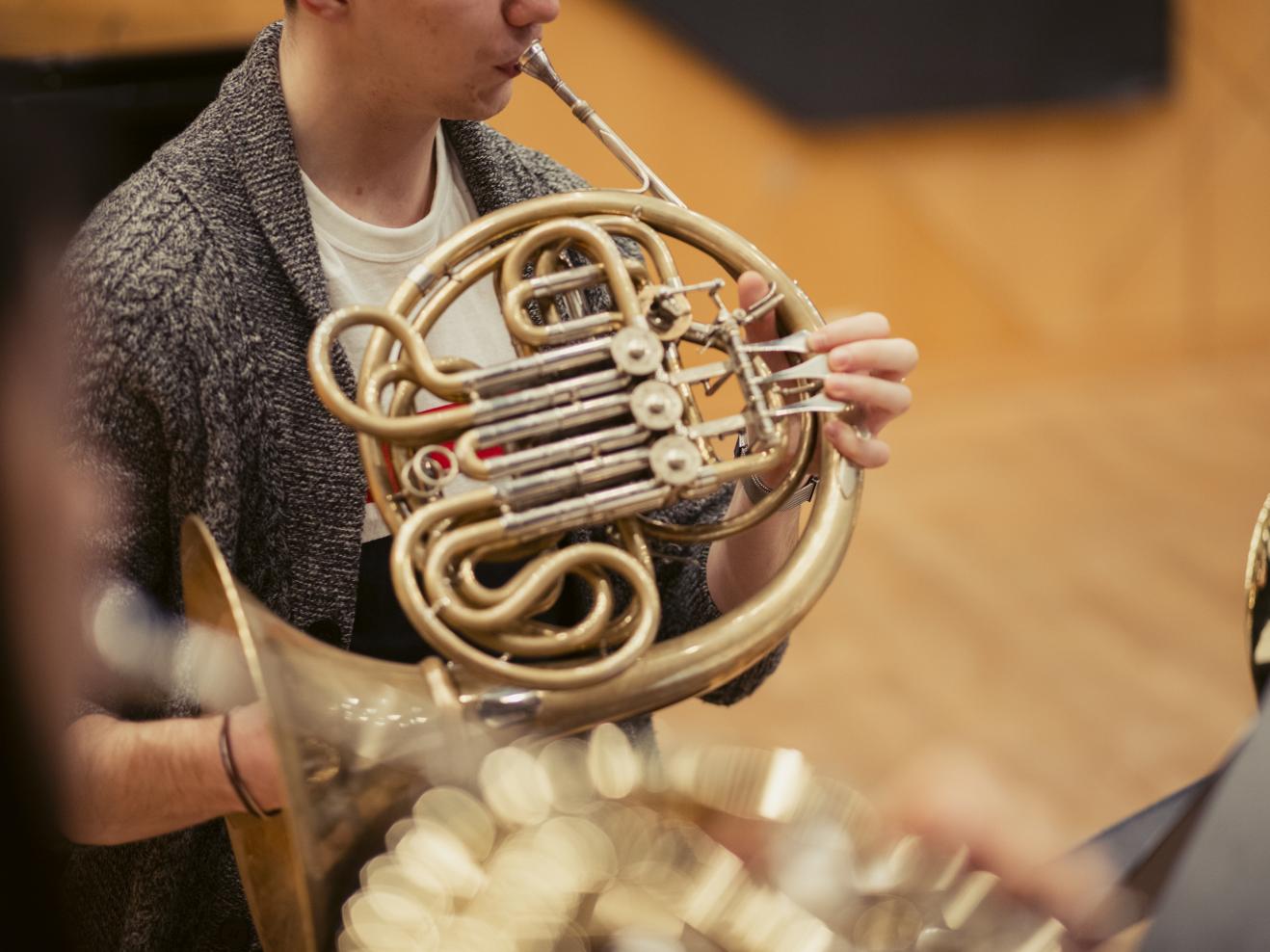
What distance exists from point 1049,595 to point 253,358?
1.94 metres

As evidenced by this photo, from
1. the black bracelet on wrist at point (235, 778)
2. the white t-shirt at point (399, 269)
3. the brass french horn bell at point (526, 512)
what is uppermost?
the white t-shirt at point (399, 269)

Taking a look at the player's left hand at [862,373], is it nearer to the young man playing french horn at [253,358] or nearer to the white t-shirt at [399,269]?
the young man playing french horn at [253,358]

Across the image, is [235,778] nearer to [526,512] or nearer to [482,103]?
[526,512]

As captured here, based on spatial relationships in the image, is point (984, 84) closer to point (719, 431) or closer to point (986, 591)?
point (986, 591)

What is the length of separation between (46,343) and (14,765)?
15 centimetres

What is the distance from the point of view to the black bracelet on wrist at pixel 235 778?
801mm

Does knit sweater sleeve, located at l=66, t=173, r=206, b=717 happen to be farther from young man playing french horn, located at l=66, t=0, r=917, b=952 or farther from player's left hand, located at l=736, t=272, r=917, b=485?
player's left hand, located at l=736, t=272, r=917, b=485

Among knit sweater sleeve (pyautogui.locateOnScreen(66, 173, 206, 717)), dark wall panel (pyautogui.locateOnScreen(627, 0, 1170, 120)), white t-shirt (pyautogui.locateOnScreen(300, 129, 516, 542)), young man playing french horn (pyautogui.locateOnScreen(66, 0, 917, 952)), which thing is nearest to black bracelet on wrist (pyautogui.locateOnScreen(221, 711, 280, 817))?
young man playing french horn (pyautogui.locateOnScreen(66, 0, 917, 952))

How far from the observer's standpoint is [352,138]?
38.3 inches

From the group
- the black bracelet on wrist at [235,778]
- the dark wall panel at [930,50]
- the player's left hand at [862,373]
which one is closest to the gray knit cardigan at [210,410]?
the black bracelet on wrist at [235,778]

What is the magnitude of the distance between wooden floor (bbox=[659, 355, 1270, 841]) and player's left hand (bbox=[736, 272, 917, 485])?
720 mm

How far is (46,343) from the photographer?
0.45 m

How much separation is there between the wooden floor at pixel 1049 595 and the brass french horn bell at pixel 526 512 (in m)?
0.73

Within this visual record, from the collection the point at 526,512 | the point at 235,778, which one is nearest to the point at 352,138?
the point at 526,512
